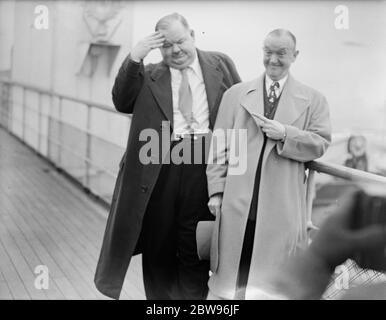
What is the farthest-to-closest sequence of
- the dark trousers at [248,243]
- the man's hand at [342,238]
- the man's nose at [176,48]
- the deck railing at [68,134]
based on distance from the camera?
the deck railing at [68,134] < the man's nose at [176,48] < the dark trousers at [248,243] < the man's hand at [342,238]

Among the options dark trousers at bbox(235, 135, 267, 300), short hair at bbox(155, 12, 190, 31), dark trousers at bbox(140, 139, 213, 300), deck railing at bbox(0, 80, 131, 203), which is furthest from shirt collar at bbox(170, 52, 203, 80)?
deck railing at bbox(0, 80, 131, 203)

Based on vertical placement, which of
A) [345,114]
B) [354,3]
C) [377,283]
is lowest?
[377,283]

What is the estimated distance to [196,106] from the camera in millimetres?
2066

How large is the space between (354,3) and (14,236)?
177 centimetres

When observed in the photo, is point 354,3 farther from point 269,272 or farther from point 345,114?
point 269,272

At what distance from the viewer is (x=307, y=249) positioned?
1.88 meters

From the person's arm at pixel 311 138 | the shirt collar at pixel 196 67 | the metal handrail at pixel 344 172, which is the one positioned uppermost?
the shirt collar at pixel 196 67

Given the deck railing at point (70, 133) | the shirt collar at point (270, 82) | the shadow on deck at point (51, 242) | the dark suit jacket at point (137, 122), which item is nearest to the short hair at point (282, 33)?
the shirt collar at point (270, 82)

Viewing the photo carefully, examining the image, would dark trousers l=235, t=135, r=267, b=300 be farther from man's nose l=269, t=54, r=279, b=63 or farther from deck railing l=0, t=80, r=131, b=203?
deck railing l=0, t=80, r=131, b=203

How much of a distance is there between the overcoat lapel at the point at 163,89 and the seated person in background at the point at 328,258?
62 cm

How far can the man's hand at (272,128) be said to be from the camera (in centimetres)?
184

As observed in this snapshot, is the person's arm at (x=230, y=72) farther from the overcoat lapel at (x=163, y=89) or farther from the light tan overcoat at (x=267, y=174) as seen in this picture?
the overcoat lapel at (x=163, y=89)

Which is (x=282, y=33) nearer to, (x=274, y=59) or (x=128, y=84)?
(x=274, y=59)
